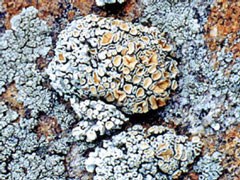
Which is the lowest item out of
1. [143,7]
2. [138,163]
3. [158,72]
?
[138,163]

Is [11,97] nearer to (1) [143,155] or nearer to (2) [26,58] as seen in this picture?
(2) [26,58]

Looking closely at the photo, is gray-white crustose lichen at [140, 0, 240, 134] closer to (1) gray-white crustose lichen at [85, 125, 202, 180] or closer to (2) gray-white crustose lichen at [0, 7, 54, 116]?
(1) gray-white crustose lichen at [85, 125, 202, 180]

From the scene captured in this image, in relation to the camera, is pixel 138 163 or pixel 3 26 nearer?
pixel 138 163

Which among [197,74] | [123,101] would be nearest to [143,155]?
[123,101]

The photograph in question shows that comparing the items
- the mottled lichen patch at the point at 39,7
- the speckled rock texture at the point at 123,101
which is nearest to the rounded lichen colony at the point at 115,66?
the speckled rock texture at the point at 123,101

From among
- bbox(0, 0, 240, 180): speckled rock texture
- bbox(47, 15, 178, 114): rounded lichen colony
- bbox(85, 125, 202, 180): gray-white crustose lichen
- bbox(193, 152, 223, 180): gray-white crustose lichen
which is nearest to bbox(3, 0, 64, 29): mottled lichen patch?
bbox(0, 0, 240, 180): speckled rock texture

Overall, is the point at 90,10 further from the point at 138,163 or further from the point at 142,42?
the point at 138,163

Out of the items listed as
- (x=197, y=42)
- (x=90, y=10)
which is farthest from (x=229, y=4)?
(x=90, y=10)
